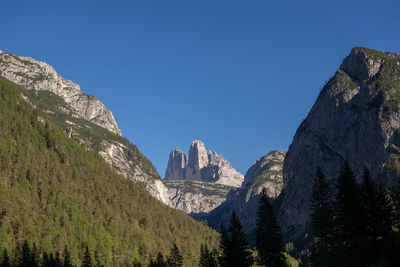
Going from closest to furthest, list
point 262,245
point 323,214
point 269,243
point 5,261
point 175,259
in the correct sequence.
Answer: point 269,243, point 323,214, point 262,245, point 5,261, point 175,259

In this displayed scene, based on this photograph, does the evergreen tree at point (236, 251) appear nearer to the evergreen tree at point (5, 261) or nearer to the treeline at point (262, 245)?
the treeline at point (262, 245)

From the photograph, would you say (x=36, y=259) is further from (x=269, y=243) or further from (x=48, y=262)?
(x=269, y=243)

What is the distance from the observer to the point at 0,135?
541 feet

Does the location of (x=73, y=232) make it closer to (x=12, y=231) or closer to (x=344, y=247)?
(x=12, y=231)

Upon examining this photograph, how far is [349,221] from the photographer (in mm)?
54312

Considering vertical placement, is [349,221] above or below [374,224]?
above

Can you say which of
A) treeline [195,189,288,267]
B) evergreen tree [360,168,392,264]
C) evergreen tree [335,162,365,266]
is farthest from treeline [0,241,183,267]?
evergreen tree [360,168,392,264]

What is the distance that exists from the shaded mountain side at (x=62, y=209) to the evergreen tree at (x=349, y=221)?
93435 mm

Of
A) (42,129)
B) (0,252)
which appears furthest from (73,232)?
(42,129)

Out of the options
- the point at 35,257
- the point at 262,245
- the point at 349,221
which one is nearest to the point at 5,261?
the point at 35,257

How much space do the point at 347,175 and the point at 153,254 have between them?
383ft

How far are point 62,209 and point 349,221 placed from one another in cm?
12444

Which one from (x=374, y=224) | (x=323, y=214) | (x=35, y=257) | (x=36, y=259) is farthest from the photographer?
(x=35, y=257)

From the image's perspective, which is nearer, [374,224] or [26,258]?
[374,224]
